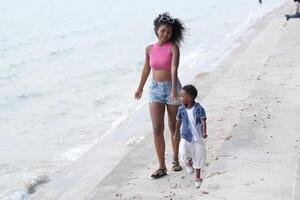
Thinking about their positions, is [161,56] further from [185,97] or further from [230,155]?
[230,155]

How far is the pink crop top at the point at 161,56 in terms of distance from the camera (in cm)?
586

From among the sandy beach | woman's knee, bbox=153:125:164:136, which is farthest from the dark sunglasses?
the sandy beach

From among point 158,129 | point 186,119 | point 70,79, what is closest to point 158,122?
point 158,129

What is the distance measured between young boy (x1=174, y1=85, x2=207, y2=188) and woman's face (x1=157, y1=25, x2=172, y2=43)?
0.56 metres

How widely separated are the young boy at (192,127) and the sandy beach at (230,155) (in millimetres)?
252

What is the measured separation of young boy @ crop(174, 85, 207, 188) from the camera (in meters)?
5.65

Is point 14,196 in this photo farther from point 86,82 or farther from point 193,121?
point 86,82

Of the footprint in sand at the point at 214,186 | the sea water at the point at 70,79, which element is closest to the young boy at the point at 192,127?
the footprint in sand at the point at 214,186

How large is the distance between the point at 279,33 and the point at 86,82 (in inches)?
245

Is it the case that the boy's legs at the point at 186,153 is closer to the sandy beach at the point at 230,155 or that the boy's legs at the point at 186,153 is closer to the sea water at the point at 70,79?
the sandy beach at the point at 230,155

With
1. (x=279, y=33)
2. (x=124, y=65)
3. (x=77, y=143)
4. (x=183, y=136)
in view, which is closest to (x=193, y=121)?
(x=183, y=136)

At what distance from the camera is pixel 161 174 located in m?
6.47

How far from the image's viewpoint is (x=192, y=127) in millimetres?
5723

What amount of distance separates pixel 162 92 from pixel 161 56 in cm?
39
